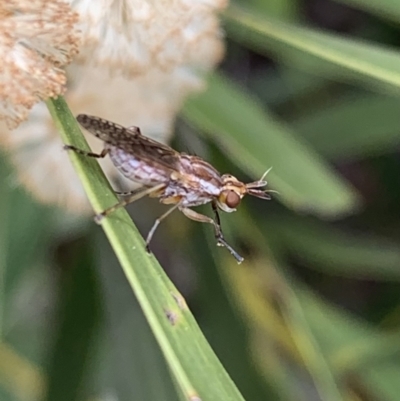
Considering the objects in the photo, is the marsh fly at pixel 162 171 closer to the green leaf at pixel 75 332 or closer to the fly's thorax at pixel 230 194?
the fly's thorax at pixel 230 194

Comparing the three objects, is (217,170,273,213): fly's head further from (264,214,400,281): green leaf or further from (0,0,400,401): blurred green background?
(264,214,400,281): green leaf

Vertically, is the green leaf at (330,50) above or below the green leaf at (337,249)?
above

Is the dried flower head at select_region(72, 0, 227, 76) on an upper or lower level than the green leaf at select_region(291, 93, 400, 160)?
upper

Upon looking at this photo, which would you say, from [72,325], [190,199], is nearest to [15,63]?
[190,199]

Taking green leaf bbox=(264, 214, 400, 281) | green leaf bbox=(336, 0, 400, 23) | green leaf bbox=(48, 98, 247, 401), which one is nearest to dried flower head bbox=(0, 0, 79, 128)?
green leaf bbox=(48, 98, 247, 401)

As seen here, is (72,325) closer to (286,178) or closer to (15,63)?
(286,178)

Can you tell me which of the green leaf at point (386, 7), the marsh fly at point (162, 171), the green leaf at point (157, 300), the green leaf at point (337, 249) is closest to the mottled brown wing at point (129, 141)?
the marsh fly at point (162, 171)
